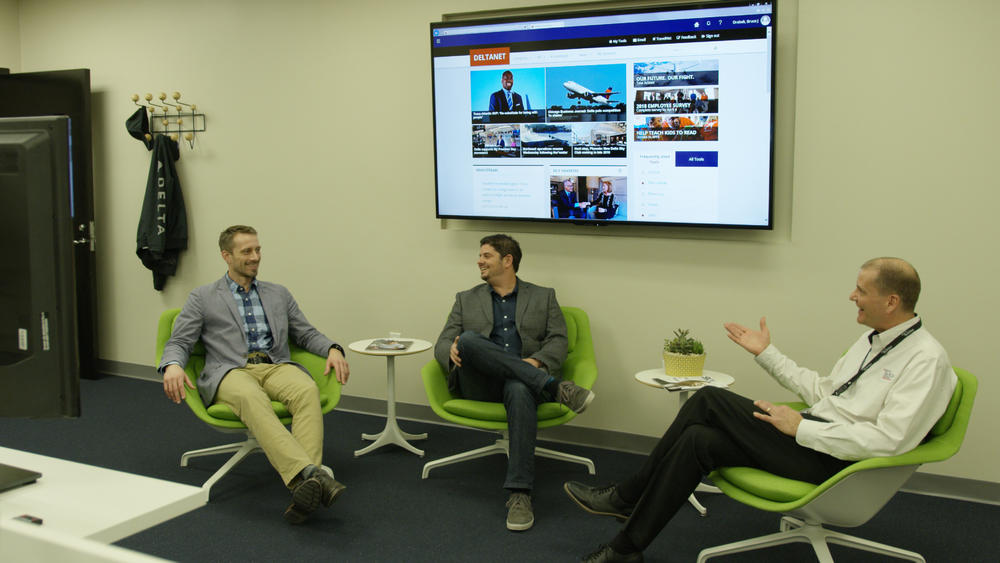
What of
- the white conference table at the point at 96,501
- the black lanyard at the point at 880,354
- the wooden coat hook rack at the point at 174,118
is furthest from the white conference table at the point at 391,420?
the white conference table at the point at 96,501

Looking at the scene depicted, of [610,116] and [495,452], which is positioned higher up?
[610,116]

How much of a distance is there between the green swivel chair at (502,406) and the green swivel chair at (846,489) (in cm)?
100

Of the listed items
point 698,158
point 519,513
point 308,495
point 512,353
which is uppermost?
point 698,158

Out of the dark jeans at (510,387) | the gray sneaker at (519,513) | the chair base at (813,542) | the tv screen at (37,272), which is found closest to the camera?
the tv screen at (37,272)

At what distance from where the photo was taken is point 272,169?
5.29m

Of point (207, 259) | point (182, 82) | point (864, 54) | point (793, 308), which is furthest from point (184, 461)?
point (864, 54)

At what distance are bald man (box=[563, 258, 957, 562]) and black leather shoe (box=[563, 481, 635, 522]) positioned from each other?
0.01 m

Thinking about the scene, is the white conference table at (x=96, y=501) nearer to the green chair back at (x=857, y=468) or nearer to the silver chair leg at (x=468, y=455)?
the green chair back at (x=857, y=468)

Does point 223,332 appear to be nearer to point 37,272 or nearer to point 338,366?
point 338,366

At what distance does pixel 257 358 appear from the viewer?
12.9ft

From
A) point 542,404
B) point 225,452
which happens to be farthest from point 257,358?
point 542,404

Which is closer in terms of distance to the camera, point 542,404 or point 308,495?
point 308,495

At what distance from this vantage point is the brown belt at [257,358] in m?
3.92

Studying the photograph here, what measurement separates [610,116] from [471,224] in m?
1.04
